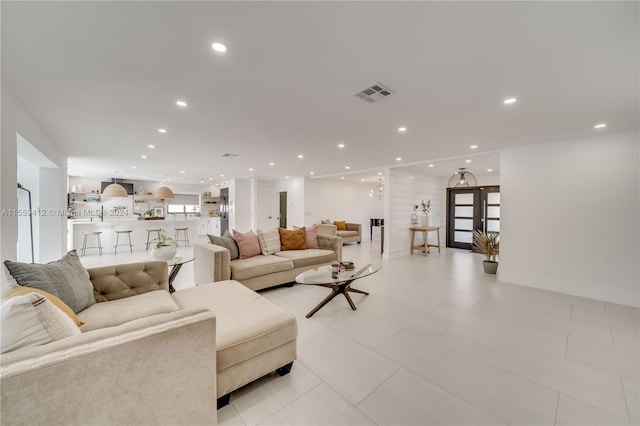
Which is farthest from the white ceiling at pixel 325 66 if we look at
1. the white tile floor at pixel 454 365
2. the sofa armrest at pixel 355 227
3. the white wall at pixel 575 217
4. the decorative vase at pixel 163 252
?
the sofa armrest at pixel 355 227

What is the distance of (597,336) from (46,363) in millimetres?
4371

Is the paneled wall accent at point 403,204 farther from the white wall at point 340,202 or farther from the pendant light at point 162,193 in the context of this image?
the pendant light at point 162,193

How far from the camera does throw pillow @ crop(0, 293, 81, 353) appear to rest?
3.36ft

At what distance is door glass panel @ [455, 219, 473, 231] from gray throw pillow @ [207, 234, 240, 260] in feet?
24.0

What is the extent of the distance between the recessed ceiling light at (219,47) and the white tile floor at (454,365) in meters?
2.52

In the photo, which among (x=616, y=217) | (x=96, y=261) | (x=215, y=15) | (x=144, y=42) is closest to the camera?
(x=215, y=15)

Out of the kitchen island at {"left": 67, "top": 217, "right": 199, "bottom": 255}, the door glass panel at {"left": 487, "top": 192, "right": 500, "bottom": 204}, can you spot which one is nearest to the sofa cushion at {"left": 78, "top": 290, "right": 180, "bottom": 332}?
the kitchen island at {"left": 67, "top": 217, "right": 199, "bottom": 255}

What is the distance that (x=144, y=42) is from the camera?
1739 mm

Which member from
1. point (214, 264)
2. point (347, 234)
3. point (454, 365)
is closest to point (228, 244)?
point (214, 264)

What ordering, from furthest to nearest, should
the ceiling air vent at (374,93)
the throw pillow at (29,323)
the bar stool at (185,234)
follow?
1. the bar stool at (185,234)
2. the ceiling air vent at (374,93)
3. the throw pillow at (29,323)

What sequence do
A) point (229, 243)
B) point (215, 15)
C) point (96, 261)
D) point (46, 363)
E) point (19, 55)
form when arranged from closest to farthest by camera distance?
point (46, 363), point (215, 15), point (19, 55), point (229, 243), point (96, 261)

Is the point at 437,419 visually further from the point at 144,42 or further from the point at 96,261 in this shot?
the point at 96,261

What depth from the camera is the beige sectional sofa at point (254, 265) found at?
3.42m

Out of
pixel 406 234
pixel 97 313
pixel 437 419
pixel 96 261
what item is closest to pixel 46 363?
pixel 97 313
